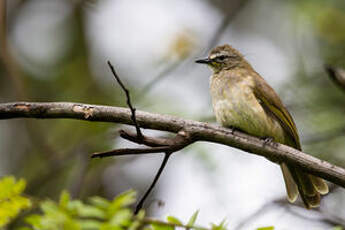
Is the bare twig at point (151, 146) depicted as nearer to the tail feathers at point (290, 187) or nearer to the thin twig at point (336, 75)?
the thin twig at point (336, 75)

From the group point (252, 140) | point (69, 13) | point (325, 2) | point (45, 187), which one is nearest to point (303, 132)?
point (325, 2)

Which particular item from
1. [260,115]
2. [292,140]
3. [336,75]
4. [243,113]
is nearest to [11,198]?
[243,113]

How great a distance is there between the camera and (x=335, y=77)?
14.2 feet

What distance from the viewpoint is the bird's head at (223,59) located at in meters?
6.01

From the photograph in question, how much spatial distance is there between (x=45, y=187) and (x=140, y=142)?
16.7ft

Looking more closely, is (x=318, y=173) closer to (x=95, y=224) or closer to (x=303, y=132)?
(x=95, y=224)

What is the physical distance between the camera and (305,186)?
5.02 meters

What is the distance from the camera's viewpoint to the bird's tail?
4891mm

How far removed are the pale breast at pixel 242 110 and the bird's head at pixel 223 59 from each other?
643mm

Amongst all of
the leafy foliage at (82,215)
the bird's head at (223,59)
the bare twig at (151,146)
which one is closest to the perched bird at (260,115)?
the bird's head at (223,59)

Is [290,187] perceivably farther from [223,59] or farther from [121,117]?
[121,117]

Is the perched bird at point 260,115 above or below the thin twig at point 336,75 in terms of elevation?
below

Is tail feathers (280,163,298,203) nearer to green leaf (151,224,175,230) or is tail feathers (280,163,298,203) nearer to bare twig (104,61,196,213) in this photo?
bare twig (104,61,196,213)

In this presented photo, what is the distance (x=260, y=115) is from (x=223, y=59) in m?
1.34
